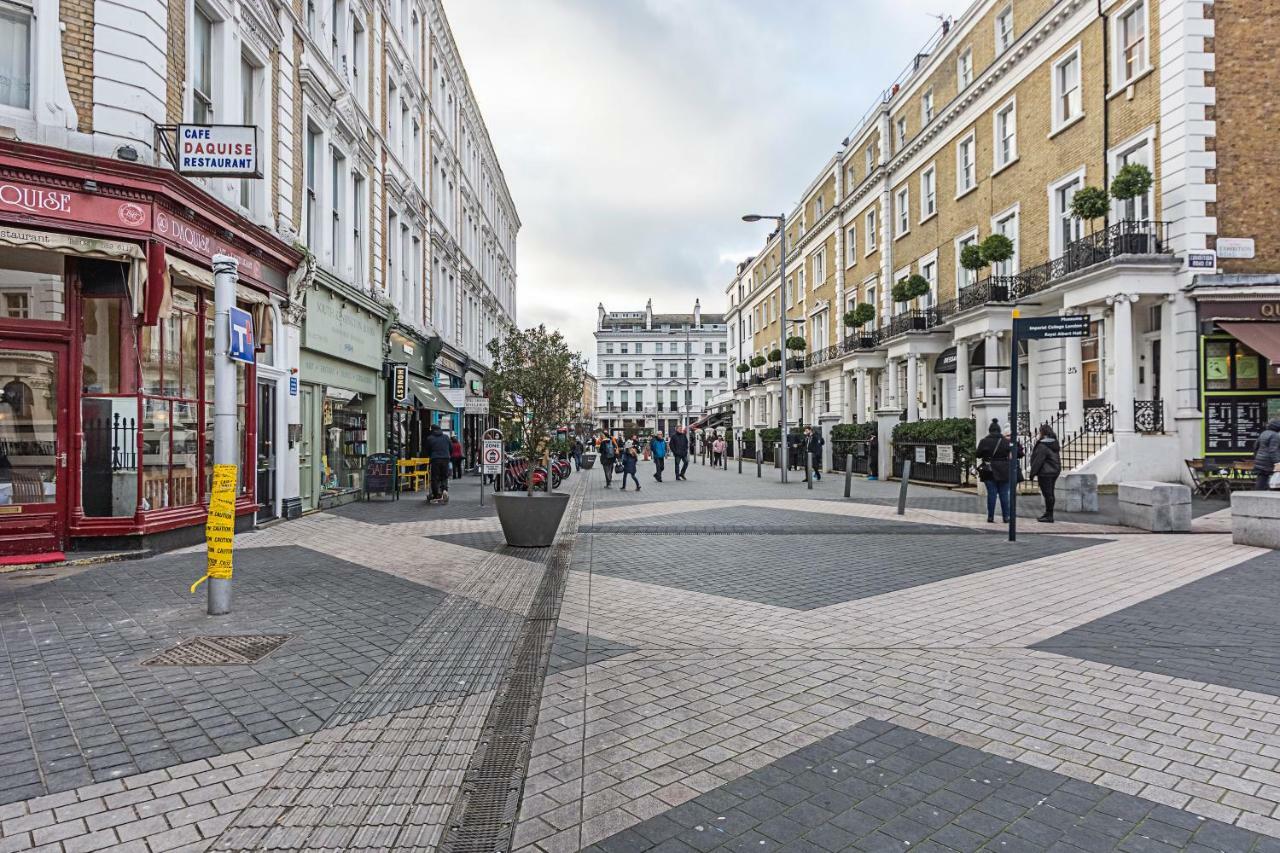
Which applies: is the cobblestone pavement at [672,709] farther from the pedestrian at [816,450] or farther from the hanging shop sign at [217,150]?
the pedestrian at [816,450]

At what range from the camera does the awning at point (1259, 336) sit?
15.4 metres

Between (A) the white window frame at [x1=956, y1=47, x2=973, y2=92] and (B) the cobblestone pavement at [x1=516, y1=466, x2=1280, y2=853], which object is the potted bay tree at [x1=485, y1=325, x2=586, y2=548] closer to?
(B) the cobblestone pavement at [x1=516, y1=466, x2=1280, y2=853]

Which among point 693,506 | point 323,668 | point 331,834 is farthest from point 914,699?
point 693,506

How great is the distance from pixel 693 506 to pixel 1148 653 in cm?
1121

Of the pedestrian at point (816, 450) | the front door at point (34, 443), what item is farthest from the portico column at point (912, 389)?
the front door at point (34, 443)

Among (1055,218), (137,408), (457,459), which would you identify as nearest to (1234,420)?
(1055,218)

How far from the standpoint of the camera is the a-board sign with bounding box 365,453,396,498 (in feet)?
57.7

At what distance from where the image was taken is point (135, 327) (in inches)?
366

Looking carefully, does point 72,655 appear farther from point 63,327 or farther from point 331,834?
point 63,327

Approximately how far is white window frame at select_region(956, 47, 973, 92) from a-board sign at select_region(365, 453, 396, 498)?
2289 cm

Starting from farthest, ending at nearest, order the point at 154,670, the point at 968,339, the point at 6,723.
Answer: the point at 968,339 → the point at 154,670 → the point at 6,723

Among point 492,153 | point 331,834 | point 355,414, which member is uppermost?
point 492,153

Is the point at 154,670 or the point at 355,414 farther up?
the point at 355,414

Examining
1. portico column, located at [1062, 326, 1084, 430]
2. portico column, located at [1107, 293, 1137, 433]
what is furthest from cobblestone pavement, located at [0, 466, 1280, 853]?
portico column, located at [1062, 326, 1084, 430]
